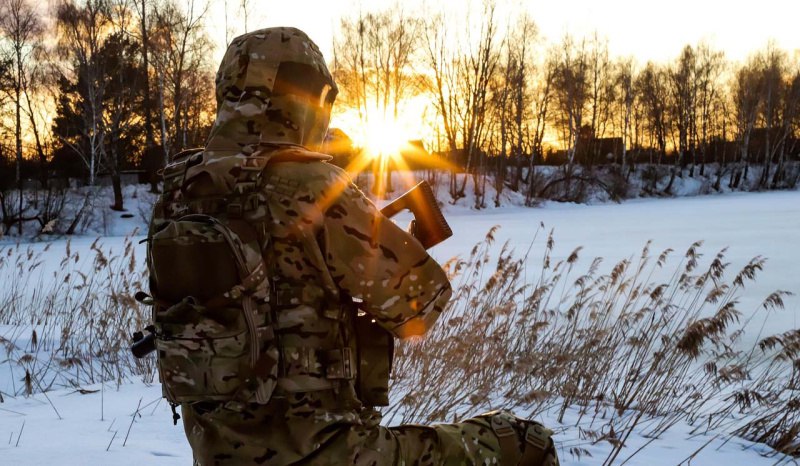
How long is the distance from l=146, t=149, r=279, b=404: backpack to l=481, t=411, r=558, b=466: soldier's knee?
23.8 inches

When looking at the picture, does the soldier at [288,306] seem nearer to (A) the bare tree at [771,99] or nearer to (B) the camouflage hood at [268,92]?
(B) the camouflage hood at [268,92]

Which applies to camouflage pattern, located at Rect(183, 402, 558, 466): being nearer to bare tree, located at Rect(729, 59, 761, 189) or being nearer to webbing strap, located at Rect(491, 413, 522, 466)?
webbing strap, located at Rect(491, 413, 522, 466)

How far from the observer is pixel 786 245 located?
11.2 meters

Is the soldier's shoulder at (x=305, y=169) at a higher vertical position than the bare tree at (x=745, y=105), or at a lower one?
lower

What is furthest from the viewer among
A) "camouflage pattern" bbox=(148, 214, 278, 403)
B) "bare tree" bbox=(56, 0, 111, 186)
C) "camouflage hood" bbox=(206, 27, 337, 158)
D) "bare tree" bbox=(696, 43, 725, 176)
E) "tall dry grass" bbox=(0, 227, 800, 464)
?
"bare tree" bbox=(696, 43, 725, 176)

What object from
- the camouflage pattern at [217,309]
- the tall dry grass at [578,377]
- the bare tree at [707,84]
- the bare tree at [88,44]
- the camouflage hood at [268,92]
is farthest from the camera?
the bare tree at [707,84]

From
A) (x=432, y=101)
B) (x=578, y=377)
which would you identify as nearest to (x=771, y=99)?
(x=432, y=101)

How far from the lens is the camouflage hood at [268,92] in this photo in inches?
60.7

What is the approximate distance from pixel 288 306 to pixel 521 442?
0.69m

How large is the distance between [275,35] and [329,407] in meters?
0.91

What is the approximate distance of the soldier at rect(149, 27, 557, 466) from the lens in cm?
140

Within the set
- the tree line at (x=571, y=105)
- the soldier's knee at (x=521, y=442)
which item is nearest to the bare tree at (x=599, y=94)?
the tree line at (x=571, y=105)

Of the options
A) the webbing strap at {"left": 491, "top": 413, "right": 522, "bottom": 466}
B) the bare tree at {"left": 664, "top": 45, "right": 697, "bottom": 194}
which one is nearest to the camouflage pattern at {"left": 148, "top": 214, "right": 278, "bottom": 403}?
the webbing strap at {"left": 491, "top": 413, "right": 522, "bottom": 466}

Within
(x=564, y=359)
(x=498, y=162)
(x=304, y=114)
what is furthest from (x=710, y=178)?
(x=304, y=114)
